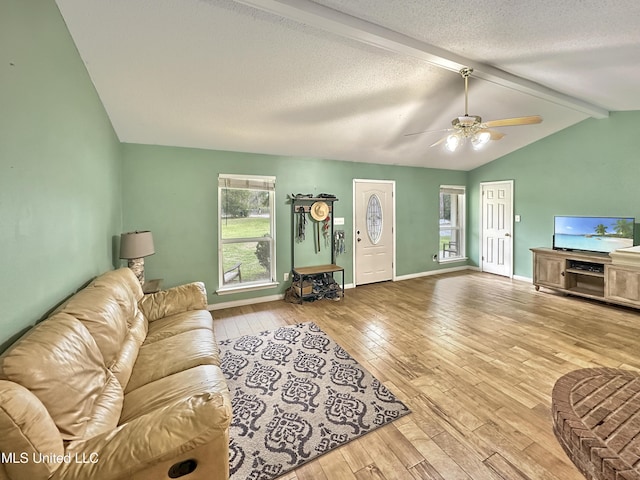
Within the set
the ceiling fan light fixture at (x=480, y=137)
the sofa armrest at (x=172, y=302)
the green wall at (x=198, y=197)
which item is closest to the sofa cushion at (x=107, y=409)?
the sofa armrest at (x=172, y=302)

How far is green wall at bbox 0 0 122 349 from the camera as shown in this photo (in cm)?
122

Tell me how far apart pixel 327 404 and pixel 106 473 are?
1411mm

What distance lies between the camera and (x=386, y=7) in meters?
1.89

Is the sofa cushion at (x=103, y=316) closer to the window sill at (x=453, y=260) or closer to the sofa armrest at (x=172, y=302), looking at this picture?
the sofa armrest at (x=172, y=302)

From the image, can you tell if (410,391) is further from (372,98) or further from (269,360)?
(372,98)

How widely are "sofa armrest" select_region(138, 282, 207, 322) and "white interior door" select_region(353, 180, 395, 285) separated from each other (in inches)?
125

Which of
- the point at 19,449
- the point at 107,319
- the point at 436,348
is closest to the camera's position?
the point at 19,449

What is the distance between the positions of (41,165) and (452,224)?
22.8ft

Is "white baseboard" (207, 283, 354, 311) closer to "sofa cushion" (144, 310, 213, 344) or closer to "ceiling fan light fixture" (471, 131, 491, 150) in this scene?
"sofa cushion" (144, 310, 213, 344)

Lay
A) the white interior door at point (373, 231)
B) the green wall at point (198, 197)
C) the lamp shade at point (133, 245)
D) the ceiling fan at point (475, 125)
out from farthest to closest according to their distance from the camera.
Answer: the white interior door at point (373, 231), the green wall at point (198, 197), the lamp shade at point (133, 245), the ceiling fan at point (475, 125)

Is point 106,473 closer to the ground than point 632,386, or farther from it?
closer to the ground

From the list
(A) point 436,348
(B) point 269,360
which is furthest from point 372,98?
(B) point 269,360

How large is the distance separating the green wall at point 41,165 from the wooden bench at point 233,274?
1.99m

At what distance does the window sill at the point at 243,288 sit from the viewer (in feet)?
13.7
